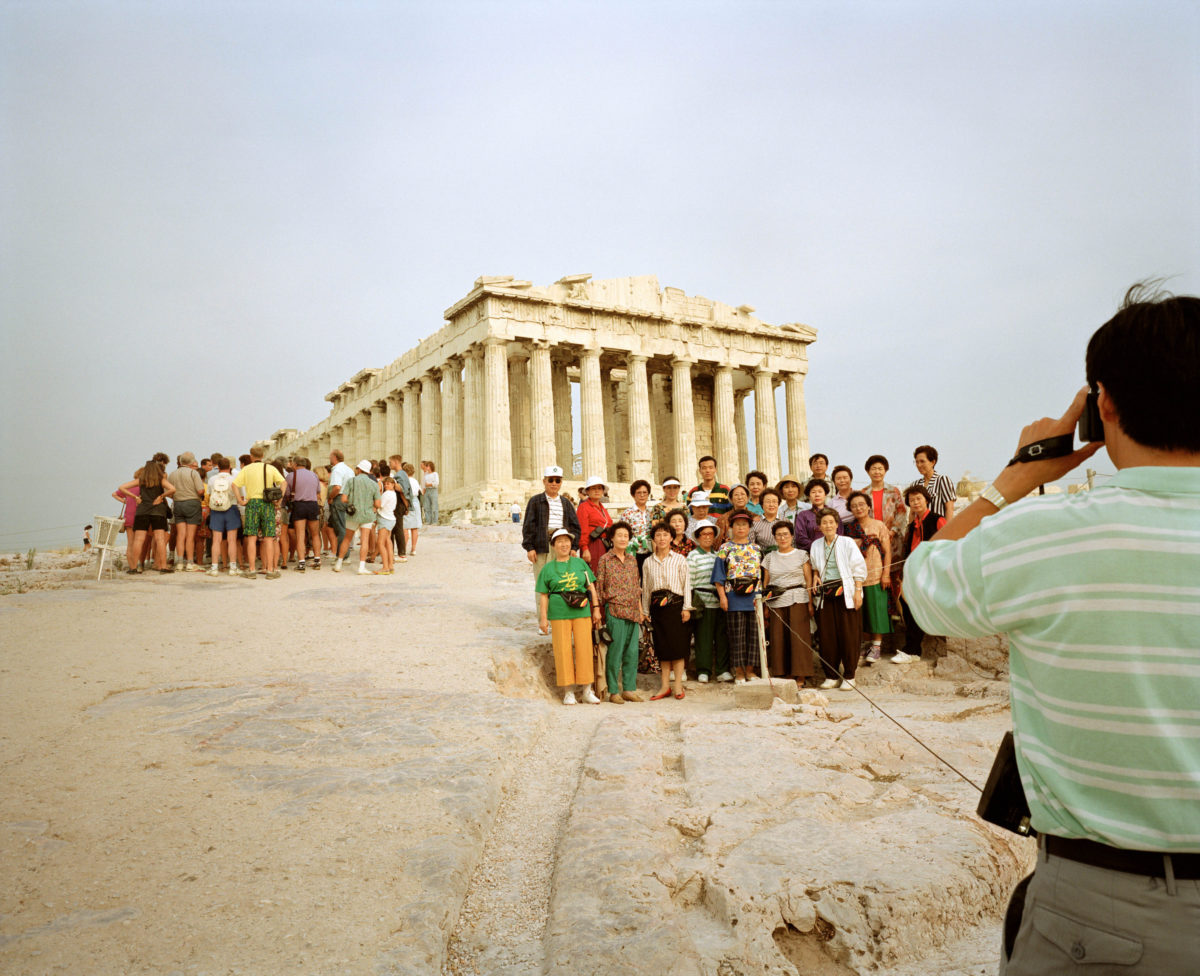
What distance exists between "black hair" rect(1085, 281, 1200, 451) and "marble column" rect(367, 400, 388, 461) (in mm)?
37615

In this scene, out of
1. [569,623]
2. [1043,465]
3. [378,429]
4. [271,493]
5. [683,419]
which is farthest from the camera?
[378,429]

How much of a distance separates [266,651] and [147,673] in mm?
1157

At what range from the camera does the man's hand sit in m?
1.97

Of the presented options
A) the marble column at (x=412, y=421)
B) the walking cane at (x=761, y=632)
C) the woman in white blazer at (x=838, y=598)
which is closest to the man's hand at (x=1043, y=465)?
the walking cane at (x=761, y=632)

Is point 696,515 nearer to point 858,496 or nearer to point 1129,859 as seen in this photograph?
point 858,496

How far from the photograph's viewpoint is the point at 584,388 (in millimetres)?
30969

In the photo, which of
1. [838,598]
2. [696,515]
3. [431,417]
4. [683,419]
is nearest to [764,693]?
[838,598]

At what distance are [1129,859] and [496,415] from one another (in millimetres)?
27132

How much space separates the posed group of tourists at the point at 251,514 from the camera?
12.8 meters

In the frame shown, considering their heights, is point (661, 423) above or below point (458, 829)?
above

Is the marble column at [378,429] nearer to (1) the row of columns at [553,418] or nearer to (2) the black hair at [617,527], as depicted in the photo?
(1) the row of columns at [553,418]

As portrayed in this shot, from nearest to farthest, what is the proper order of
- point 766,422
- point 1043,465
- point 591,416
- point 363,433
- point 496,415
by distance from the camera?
point 1043,465 < point 496,415 < point 591,416 < point 766,422 < point 363,433

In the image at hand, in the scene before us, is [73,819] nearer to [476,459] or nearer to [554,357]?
[476,459]

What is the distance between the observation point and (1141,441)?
1.76m
